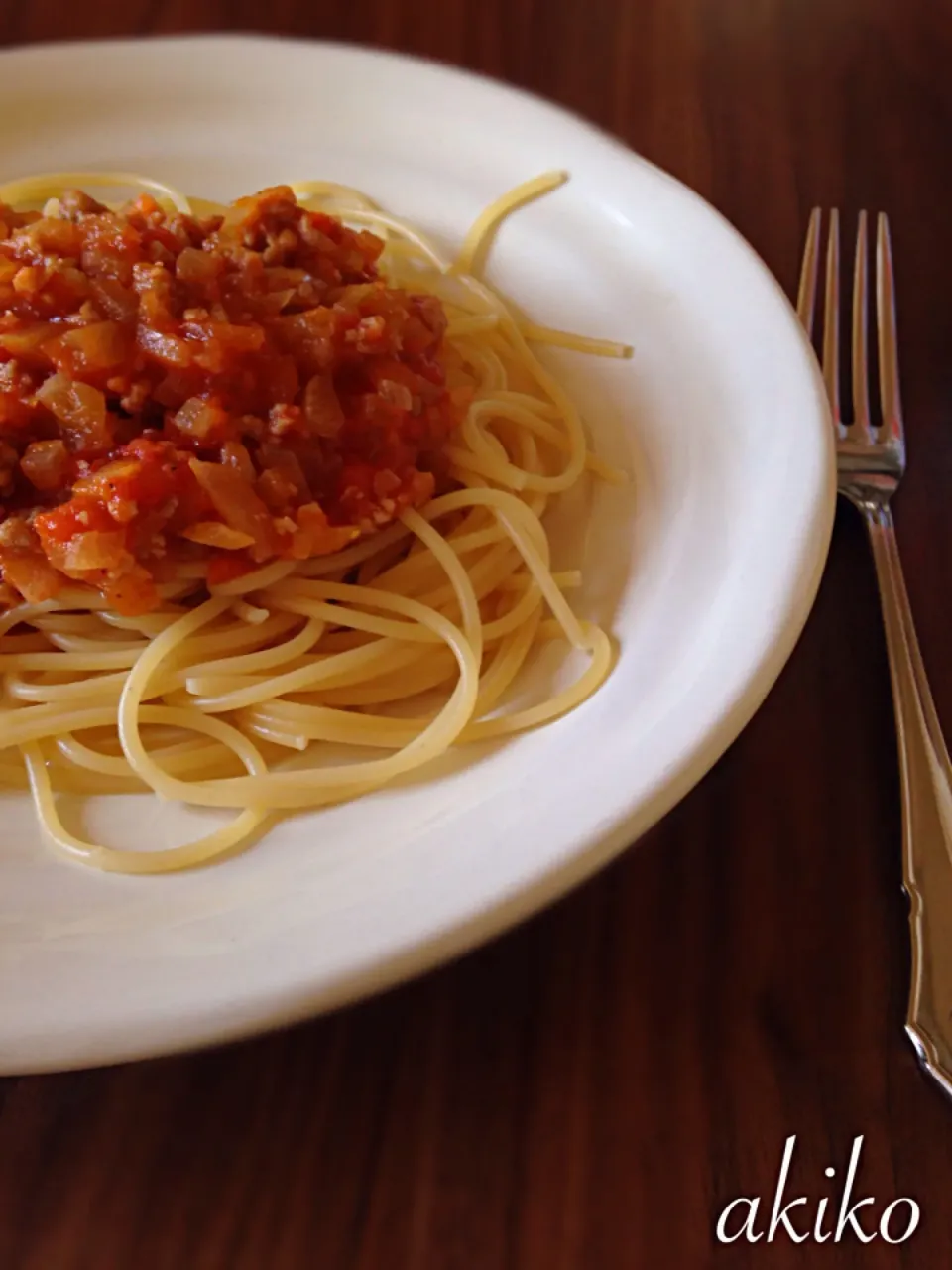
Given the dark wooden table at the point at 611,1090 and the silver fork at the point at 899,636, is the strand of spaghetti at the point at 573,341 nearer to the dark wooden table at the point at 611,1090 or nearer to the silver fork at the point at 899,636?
the silver fork at the point at 899,636

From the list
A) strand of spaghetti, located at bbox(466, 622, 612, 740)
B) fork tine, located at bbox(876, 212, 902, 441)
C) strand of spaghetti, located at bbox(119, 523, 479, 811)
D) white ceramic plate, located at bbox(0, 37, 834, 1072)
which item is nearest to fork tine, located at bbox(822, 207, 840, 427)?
fork tine, located at bbox(876, 212, 902, 441)

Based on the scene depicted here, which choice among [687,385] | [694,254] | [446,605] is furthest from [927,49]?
[446,605]

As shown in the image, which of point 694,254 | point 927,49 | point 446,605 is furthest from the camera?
point 927,49

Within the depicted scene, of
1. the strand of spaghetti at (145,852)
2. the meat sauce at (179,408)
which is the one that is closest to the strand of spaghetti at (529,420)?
the meat sauce at (179,408)

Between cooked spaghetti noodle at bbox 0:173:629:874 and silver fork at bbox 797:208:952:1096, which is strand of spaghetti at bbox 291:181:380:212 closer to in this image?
cooked spaghetti noodle at bbox 0:173:629:874

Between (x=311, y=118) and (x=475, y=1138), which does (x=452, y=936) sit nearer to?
(x=475, y=1138)
